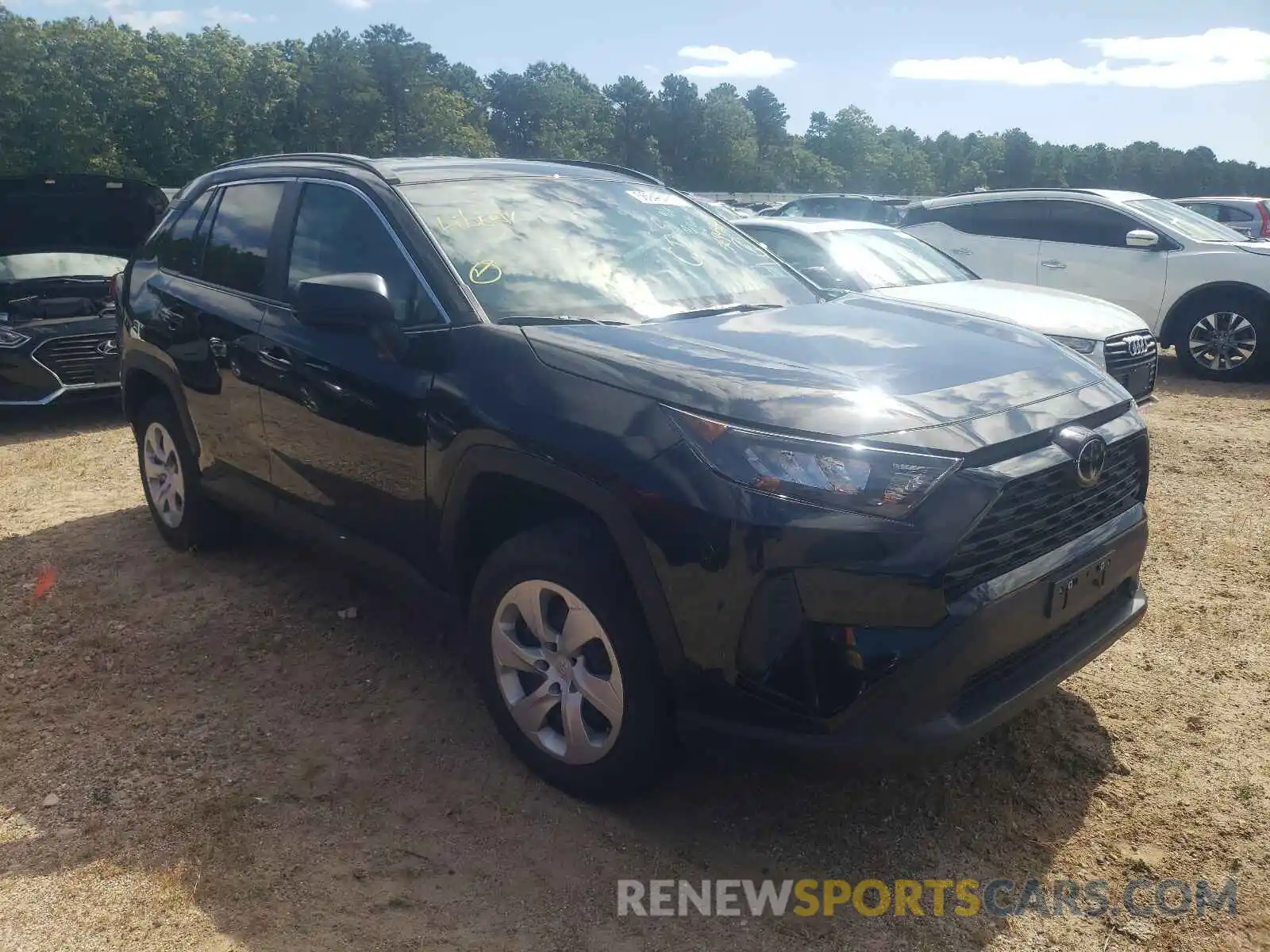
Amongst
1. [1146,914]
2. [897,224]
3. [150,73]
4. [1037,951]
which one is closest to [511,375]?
[1037,951]

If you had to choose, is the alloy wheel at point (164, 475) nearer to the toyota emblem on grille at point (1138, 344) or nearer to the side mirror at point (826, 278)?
the side mirror at point (826, 278)

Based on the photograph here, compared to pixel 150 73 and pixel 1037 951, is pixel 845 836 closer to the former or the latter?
pixel 1037 951

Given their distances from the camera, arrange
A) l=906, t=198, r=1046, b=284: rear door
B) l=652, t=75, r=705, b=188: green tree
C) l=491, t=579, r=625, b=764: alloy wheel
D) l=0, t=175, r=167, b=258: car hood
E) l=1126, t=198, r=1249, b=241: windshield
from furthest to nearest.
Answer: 1. l=652, t=75, r=705, b=188: green tree
2. l=906, t=198, r=1046, b=284: rear door
3. l=1126, t=198, r=1249, b=241: windshield
4. l=0, t=175, r=167, b=258: car hood
5. l=491, t=579, r=625, b=764: alloy wheel

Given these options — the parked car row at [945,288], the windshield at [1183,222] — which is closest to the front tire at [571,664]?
the parked car row at [945,288]

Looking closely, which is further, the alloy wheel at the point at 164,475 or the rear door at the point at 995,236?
the rear door at the point at 995,236

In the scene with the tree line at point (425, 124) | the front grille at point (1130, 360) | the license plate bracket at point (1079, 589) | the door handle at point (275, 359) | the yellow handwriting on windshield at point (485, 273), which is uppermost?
the tree line at point (425, 124)

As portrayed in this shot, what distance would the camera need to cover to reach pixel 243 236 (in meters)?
4.26

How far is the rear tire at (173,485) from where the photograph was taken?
480cm

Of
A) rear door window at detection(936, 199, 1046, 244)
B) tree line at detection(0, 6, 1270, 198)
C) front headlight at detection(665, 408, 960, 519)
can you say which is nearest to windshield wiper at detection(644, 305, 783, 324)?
front headlight at detection(665, 408, 960, 519)

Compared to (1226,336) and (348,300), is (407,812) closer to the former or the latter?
(348,300)

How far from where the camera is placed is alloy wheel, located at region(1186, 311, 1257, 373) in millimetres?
9547

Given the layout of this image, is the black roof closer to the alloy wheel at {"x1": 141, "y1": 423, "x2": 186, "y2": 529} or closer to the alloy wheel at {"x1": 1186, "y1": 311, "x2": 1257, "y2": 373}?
the alloy wheel at {"x1": 141, "y1": 423, "x2": 186, "y2": 529}

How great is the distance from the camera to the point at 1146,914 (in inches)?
102

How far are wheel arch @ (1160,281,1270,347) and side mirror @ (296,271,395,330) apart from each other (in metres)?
9.00
